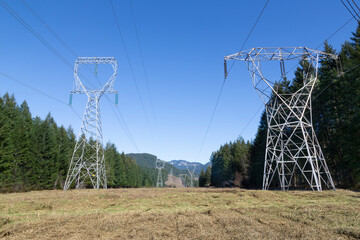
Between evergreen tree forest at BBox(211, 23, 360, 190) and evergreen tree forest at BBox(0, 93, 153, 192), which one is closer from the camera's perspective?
evergreen tree forest at BBox(211, 23, 360, 190)

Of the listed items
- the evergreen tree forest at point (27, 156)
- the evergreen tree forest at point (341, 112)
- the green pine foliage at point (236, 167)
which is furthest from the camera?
the green pine foliage at point (236, 167)

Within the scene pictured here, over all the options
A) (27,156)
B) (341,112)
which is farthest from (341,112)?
(27,156)

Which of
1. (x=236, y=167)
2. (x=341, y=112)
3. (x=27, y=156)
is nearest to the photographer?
(x=341, y=112)

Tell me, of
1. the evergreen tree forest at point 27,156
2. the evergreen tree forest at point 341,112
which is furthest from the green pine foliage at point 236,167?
the evergreen tree forest at point 27,156

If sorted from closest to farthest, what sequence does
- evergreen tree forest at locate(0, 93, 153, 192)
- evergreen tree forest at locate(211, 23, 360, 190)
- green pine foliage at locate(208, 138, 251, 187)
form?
evergreen tree forest at locate(211, 23, 360, 190) < evergreen tree forest at locate(0, 93, 153, 192) < green pine foliage at locate(208, 138, 251, 187)

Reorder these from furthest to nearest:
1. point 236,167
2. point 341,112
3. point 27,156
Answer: point 236,167 < point 27,156 < point 341,112

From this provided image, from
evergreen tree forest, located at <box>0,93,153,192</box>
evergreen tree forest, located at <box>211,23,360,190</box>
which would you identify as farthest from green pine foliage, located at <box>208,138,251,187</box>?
evergreen tree forest, located at <box>0,93,153,192</box>

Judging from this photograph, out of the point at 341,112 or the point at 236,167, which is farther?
the point at 236,167

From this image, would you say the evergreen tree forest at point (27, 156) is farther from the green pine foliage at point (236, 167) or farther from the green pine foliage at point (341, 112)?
the green pine foliage at point (236, 167)

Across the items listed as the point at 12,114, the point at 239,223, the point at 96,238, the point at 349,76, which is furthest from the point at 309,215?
the point at 12,114

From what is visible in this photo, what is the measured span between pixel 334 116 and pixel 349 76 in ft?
18.1

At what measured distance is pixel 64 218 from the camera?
30.5ft

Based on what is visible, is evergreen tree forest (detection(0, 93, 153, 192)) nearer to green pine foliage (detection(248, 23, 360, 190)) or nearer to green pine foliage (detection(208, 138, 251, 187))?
green pine foliage (detection(248, 23, 360, 190))

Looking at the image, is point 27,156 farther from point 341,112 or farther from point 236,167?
point 236,167
